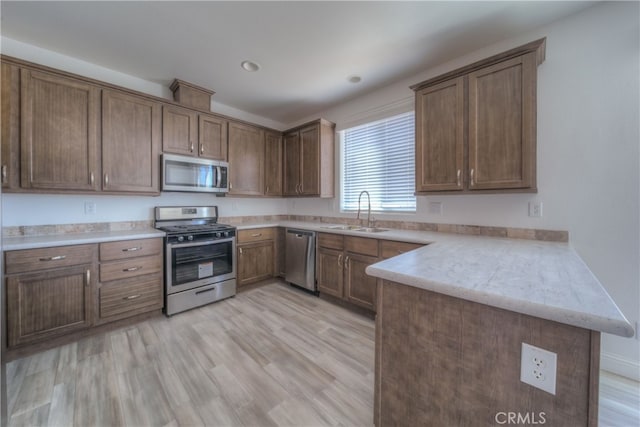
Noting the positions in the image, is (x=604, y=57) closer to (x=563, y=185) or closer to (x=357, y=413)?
(x=563, y=185)

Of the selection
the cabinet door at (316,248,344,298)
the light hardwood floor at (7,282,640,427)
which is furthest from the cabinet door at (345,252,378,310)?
the light hardwood floor at (7,282,640,427)

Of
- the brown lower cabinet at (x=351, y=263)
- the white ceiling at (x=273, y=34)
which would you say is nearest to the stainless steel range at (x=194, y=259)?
the brown lower cabinet at (x=351, y=263)

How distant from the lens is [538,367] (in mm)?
770

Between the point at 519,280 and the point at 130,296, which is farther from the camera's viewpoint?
the point at 130,296

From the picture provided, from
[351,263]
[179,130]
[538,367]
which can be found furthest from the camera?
[179,130]

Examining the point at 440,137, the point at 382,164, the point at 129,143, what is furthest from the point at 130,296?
the point at 440,137

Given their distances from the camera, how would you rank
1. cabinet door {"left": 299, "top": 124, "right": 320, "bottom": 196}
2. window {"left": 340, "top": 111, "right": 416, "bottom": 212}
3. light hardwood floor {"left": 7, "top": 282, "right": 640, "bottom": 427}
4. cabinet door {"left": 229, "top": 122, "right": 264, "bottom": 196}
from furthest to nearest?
1. cabinet door {"left": 299, "top": 124, "right": 320, "bottom": 196}
2. cabinet door {"left": 229, "top": 122, "right": 264, "bottom": 196}
3. window {"left": 340, "top": 111, "right": 416, "bottom": 212}
4. light hardwood floor {"left": 7, "top": 282, "right": 640, "bottom": 427}

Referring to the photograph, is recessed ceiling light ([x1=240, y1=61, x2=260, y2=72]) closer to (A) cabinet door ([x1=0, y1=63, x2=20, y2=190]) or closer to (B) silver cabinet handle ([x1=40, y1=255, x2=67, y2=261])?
(A) cabinet door ([x1=0, y1=63, x2=20, y2=190])

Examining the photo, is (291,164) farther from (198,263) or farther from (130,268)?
(130,268)

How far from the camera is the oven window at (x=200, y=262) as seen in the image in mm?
2625

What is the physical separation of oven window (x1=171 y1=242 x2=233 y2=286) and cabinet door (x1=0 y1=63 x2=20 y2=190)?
52.3 inches

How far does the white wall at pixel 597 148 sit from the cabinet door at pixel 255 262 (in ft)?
9.69

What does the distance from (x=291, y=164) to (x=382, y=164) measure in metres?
1.50

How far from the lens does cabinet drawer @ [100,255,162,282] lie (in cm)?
223
